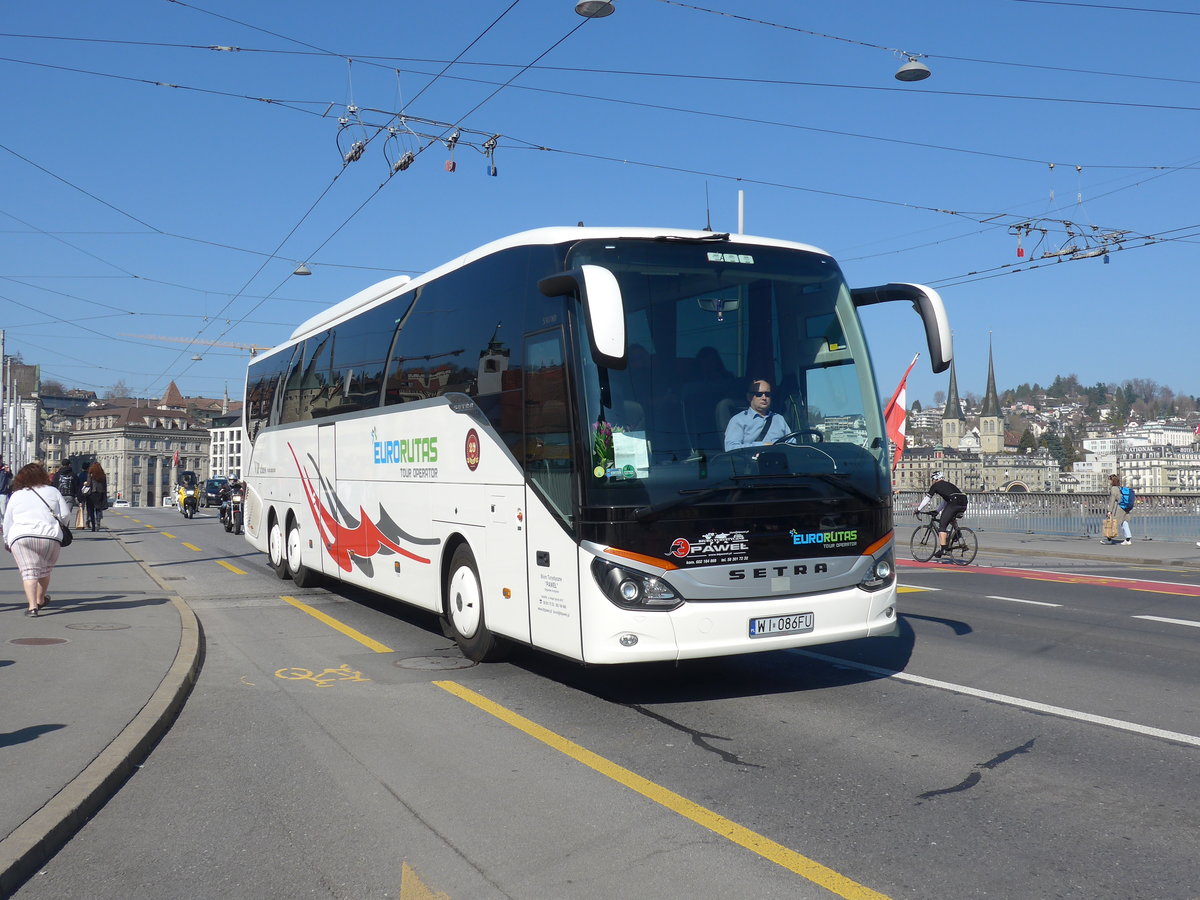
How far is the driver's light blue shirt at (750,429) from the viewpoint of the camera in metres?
7.54

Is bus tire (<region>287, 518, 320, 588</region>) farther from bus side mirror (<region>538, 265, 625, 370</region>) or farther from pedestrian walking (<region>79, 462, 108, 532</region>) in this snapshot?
pedestrian walking (<region>79, 462, 108, 532</region>)

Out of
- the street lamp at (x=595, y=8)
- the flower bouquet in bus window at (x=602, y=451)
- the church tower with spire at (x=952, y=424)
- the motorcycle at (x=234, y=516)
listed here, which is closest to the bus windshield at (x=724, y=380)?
the flower bouquet in bus window at (x=602, y=451)

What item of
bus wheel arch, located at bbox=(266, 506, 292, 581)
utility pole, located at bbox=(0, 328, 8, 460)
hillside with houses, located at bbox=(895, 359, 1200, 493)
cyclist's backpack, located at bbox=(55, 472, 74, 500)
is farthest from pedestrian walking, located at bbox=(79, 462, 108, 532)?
hillside with houses, located at bbox=(895, 359, 1200, 493)

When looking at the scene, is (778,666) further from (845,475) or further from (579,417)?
(579,417)

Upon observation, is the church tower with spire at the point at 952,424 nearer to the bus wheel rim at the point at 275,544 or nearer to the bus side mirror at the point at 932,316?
the bus wheel rim at the point at 275,544

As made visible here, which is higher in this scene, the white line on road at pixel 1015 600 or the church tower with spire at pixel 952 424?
the church tower with spire at pixel 952 424

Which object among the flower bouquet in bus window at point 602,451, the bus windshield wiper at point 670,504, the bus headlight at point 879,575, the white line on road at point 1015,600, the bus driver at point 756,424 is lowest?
the white line on road at point 1015,600

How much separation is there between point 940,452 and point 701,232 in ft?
429

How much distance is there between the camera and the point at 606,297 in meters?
6.64

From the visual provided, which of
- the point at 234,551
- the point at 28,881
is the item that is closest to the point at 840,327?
the point at 28,881

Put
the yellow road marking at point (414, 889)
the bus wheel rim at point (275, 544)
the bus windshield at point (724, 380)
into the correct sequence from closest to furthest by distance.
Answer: the yellow road marking at point (414, 889), the bus windshield at point (724, 380), the bus wheel rim at point (275, 544)

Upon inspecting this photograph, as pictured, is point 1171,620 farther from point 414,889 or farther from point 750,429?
point 414,889

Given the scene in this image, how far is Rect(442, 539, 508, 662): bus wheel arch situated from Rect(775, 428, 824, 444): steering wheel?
2969mm

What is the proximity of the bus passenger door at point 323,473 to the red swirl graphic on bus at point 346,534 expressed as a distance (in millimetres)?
97
